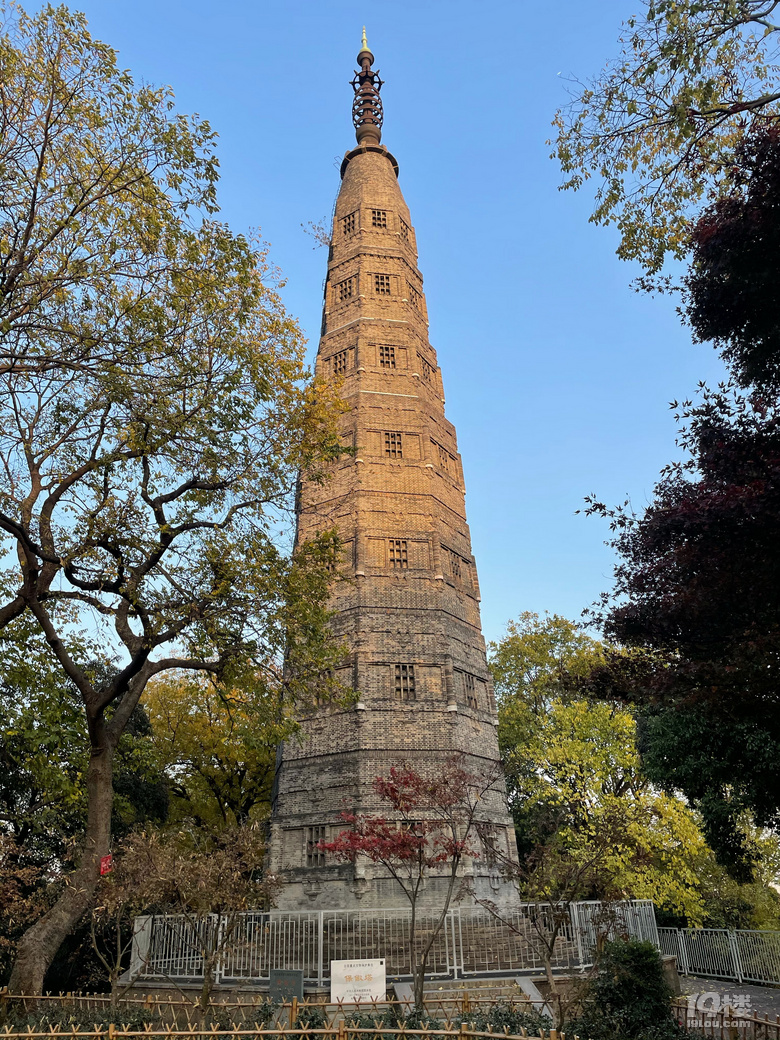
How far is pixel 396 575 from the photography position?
22.8 m

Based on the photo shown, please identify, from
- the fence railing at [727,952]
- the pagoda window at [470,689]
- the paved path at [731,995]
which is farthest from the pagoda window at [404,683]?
the fence railing at [727,952]

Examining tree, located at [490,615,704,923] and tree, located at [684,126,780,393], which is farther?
tree, located at [490,615,704,923]

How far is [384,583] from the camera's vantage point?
891 inches

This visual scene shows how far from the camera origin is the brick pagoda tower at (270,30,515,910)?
1977 centimetres

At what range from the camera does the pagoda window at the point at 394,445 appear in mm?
24906

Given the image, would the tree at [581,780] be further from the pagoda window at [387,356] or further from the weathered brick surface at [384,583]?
the pagoda window at [387,356]

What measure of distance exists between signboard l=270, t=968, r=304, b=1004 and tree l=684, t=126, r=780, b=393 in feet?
38.7

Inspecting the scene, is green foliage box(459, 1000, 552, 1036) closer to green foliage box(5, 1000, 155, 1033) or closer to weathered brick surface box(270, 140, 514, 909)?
green foliage box(5, 1000, 155, 1033)

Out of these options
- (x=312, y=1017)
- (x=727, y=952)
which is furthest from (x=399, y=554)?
(x=727, y=952)

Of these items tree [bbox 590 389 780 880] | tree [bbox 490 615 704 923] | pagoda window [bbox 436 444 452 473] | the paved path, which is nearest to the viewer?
tree [bbox 590 389 780 880]

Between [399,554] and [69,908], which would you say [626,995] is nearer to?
[69,908]

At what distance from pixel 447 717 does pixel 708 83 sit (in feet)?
55.2

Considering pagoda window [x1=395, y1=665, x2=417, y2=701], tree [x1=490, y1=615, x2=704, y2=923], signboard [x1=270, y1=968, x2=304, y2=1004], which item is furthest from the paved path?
pagoda window [x1=395, y1=665, x2=417, y2=701]

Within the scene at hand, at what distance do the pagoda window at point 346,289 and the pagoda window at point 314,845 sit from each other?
63.8 feet
